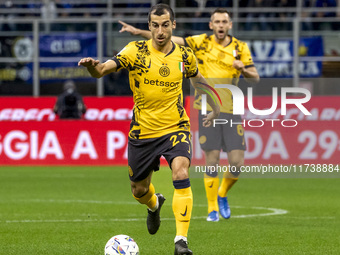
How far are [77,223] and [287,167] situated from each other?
9.49 meters

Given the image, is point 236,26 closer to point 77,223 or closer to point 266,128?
point 266,128

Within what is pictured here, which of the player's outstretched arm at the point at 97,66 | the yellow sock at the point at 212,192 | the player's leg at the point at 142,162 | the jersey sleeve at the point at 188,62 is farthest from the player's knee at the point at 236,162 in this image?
the player's outstretched arm at the point at 97,66

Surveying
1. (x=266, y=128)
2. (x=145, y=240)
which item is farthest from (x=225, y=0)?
(x=145, y=240)

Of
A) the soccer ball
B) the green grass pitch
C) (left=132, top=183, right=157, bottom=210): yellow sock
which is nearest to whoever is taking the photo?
the soccer ball

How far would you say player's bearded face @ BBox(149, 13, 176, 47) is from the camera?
7.71 m

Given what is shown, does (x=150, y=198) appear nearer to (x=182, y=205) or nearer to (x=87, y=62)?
(x=182, y=205)

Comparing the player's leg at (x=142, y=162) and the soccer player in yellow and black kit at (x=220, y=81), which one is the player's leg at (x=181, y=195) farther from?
the soccer player in yellow and black kit at (x=220, y=81)

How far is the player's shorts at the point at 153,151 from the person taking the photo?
7746 millimetres

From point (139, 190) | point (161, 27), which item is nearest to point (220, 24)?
point (161, 27)

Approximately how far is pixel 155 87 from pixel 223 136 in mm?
2979

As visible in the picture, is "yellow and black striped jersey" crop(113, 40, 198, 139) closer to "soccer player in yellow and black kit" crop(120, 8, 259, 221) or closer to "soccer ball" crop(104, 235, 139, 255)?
"soccer ball" crop(104, 235, 139, 255)

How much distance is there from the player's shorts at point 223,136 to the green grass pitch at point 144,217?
3.19 ft

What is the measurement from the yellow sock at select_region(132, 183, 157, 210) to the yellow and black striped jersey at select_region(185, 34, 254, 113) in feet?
6.40

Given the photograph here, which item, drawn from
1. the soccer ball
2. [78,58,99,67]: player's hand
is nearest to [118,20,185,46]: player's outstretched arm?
[78,58,99,67]: player's hand
